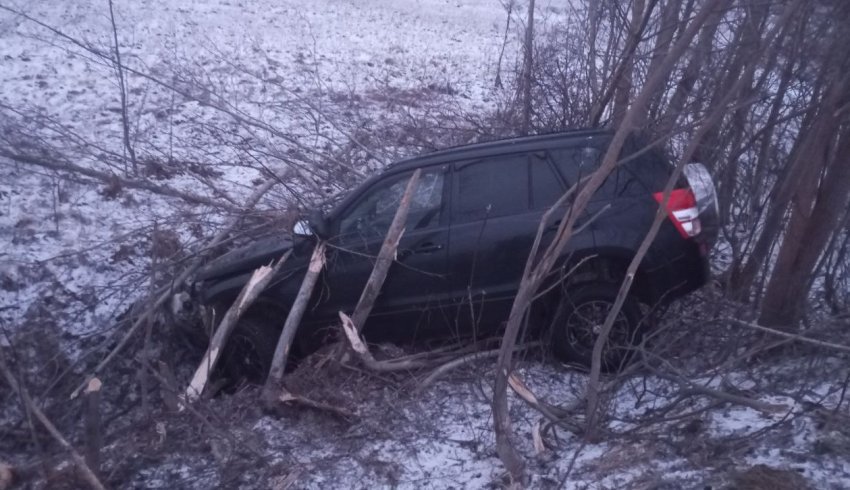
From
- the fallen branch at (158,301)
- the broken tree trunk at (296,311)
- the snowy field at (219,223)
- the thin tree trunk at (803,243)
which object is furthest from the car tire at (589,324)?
the fallen branch at (158,301)

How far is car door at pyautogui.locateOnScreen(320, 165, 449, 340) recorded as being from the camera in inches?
233

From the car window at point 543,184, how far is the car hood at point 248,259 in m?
1.91

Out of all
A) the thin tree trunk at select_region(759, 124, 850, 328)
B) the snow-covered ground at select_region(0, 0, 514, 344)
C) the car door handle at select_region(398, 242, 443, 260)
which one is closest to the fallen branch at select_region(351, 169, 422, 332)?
the car door handle at select_region(398, 242, 443, 260)

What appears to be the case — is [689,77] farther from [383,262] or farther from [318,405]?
[318,405]

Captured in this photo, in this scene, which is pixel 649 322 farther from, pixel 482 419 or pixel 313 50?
pixel 313 50

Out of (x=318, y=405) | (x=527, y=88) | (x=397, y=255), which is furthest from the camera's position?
(x=527, y=88)

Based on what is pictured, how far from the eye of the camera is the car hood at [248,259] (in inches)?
241

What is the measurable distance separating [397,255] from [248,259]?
117 centimetres

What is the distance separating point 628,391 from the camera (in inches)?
218

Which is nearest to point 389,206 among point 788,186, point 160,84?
point 788,186

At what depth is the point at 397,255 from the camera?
591cm

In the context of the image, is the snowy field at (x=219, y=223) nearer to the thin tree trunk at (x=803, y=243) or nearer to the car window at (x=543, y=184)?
the thin tree trunk at (x=803, y=243)

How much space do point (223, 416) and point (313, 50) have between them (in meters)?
10.7

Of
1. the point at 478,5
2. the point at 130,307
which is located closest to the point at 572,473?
the point at 130,307
